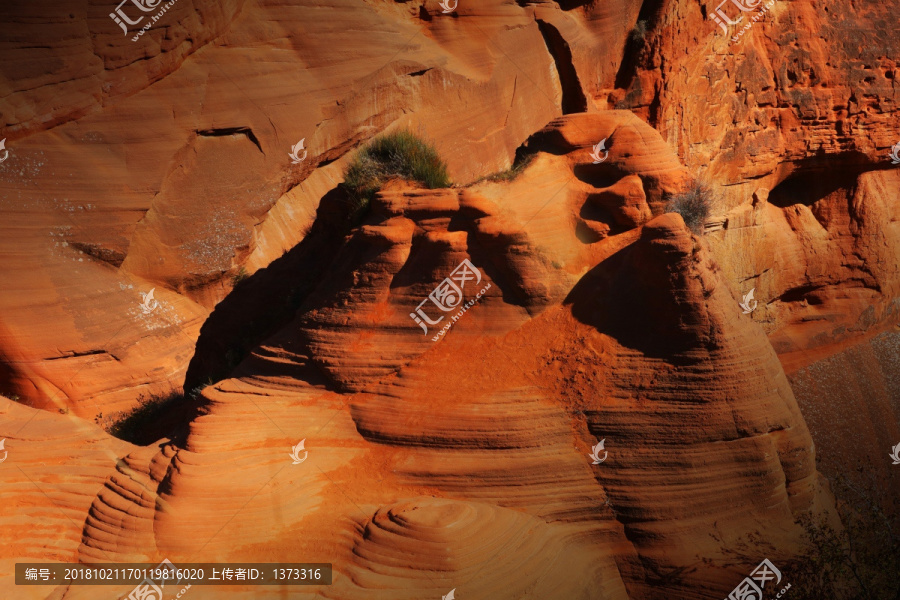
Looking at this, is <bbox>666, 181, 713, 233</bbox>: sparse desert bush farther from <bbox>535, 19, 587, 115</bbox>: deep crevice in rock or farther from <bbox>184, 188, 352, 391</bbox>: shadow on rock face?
<bbox>535, 19, 587, 115</bbox>: deep crevice in rock

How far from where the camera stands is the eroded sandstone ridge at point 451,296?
19.1 ft

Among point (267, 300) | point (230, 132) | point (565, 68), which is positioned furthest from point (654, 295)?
point (565, 68)

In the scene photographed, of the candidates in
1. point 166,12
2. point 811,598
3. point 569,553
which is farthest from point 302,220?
point 811,598

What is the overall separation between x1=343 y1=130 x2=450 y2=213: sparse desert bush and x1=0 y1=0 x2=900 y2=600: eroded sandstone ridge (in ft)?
0.71

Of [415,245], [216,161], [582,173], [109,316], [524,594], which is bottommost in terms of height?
[109,316]

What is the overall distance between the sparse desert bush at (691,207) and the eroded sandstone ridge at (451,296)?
0.37 feet

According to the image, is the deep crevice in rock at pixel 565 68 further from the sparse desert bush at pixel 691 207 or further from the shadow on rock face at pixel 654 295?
the shadow on rock face at pixel 654 295

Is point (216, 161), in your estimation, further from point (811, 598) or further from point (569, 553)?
point (811, 598)

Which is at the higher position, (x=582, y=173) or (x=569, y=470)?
(x=582, y=173)

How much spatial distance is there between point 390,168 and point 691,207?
114 inches

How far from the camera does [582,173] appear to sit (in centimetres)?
723

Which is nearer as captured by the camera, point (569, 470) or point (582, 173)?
point (569, 470)

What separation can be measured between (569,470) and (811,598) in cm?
182

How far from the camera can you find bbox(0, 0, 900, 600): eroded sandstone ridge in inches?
229
